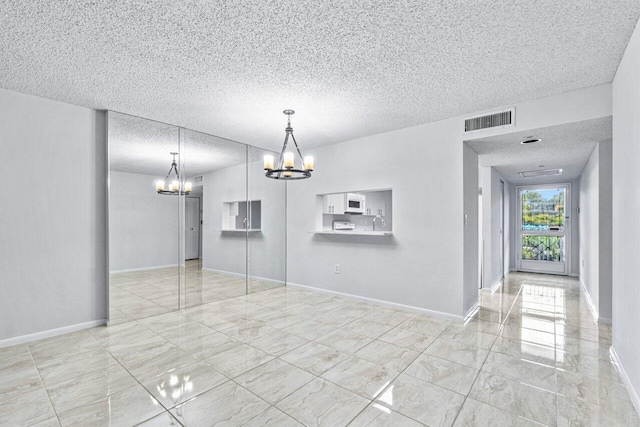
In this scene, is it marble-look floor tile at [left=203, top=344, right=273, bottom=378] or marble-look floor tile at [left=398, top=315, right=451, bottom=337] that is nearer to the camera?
marble-look floor tile at [left=203, top=344, right=273, bottom=378]

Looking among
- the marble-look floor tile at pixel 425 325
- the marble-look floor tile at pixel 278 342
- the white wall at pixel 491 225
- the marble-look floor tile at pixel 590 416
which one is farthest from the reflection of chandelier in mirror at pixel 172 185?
the white wall at pixel 491 225

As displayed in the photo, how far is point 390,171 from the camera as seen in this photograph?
444 centimetres

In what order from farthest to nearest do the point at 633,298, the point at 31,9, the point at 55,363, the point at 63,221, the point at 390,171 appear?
1. the point at 390,171
2. the point at 63,221
3. the point at 55,363
4. the point at 633,298
5. the point at 31,9

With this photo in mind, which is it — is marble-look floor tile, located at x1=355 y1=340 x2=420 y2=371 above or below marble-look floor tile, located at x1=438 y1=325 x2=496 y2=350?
above

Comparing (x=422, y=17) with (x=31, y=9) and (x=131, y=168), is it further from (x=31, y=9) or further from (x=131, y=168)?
(x=131, y=168)

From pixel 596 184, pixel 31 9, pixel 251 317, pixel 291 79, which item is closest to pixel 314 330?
pixel 251 317

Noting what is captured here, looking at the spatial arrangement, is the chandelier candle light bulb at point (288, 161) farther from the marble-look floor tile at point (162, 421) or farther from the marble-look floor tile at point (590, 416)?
the marble-look floor tile at point (590, 416)

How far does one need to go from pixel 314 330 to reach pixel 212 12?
307cm

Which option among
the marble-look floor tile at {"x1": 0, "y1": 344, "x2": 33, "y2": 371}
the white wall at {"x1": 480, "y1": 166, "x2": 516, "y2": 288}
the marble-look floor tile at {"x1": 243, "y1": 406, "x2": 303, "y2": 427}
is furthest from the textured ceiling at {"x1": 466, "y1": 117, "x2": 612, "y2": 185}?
the marble-look floor tile at {"x1": 0, "y1": 344, "x2": 33, "y2": 371}

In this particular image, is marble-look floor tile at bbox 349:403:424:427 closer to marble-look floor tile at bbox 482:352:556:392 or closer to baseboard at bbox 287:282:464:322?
marble-look floor tile at bbox 482:352:556:392

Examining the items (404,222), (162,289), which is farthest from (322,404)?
(162,289)

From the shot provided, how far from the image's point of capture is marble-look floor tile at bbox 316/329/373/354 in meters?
2.98

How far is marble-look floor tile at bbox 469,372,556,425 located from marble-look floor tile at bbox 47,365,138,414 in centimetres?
260

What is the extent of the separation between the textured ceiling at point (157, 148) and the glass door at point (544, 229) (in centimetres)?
721
